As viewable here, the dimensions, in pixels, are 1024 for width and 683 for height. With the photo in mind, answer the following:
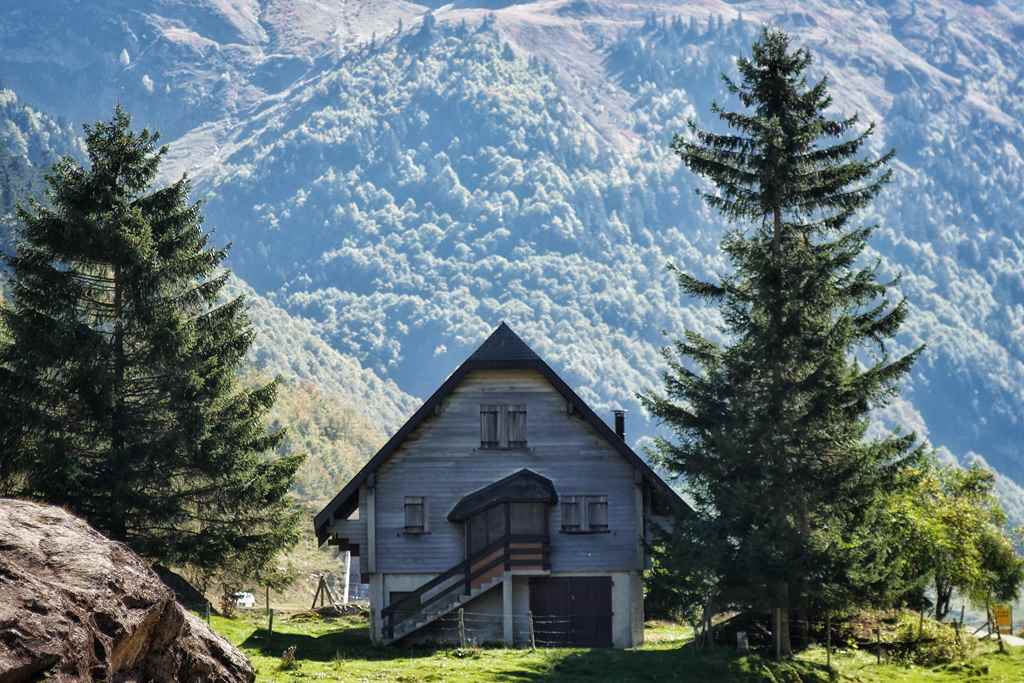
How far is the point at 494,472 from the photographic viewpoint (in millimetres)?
55312

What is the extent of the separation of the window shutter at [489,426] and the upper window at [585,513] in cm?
316

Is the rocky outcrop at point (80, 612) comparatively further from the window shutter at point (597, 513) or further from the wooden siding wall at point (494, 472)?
the window shutter at point (597, 513)

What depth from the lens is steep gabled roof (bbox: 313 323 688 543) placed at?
54438 mm

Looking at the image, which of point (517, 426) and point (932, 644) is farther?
point (517, 426)

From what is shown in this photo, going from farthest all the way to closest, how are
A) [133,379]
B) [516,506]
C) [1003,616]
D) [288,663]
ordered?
[1003,616]
[516,506]
[133,379]
[288,663]

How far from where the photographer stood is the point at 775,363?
46.3 meters

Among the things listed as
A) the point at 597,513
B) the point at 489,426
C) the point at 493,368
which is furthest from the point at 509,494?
the point at 493,368

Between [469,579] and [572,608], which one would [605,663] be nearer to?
[469,579]

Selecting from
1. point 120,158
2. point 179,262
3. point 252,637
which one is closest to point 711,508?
point 252,637

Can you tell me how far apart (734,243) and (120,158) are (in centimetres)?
2021

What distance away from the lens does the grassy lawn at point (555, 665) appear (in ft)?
126

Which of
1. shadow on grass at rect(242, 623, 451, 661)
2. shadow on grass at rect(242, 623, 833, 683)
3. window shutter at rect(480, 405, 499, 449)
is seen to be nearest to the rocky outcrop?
shadow on grass at rect(242, 623, 833, 683)

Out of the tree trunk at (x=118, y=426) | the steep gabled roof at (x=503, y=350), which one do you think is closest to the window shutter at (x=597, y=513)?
the steep gabled roof at (x=503, y=350)

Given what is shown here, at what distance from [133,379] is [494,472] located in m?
12.6
